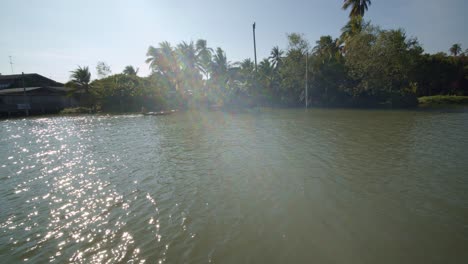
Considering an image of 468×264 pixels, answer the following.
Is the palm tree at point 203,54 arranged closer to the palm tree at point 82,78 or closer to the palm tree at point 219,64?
A: the palm tree at point 219,64

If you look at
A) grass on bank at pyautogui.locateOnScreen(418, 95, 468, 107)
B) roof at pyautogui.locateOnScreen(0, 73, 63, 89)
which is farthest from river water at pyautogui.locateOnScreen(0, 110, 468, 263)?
roof at pyautogui.locateOnScreen(0, 73, 63, 89)

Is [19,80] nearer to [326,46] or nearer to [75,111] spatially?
[75,111]

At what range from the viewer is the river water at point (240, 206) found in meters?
3.88

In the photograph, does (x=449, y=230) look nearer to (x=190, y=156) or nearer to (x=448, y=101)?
(x=190, y=156)

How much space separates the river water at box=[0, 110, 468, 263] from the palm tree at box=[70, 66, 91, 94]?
3403 centimetres

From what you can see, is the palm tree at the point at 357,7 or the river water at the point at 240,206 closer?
the river water at the point at 240,206

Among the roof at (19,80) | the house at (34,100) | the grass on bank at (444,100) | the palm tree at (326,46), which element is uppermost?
the palm tree at (326,46)

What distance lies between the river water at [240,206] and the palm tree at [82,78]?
34.0 m

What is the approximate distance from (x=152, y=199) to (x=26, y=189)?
3.96 meters

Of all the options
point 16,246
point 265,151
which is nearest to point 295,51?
point 265,151

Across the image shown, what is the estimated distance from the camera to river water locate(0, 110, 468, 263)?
3883 mm

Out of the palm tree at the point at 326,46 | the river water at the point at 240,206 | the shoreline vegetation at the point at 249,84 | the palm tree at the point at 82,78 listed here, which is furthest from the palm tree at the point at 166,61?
the river water at the point at 240,206

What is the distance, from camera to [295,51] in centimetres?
3769

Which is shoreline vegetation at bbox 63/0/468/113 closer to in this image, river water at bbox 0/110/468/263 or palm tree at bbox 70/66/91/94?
palm tree at bbox 70/66/91/94
